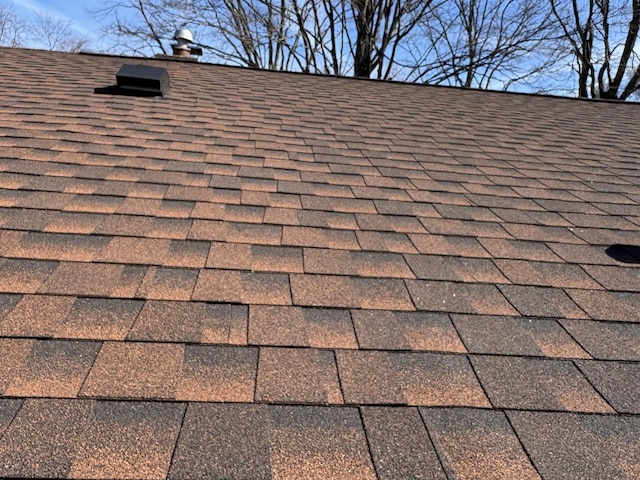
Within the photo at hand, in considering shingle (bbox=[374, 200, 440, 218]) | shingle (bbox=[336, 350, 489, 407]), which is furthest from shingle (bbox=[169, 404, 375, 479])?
shingle (bbox=[374, 200, 440, 218])

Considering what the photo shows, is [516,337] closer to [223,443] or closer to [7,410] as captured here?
[223,443]

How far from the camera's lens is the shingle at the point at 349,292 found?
1.85 m

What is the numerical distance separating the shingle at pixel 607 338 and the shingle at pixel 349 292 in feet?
2.49

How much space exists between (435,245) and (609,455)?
136 cm

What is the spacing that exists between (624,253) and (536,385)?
1584 mm

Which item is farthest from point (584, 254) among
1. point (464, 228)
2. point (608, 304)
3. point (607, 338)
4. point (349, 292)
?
point (349, 292)

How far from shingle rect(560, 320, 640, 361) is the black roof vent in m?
4.83

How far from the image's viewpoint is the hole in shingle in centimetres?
244

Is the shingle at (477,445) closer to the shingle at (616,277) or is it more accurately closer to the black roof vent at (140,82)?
the shingle at (616,277)

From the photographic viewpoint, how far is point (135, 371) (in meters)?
1.37

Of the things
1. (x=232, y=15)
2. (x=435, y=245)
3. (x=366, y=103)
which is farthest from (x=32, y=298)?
(x=232, y=15)

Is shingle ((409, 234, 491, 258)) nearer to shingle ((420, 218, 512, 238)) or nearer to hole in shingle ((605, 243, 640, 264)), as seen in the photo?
shingle ((420, 218, 512, 238))

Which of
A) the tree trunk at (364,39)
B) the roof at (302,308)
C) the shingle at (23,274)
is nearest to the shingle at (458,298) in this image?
the roof at (302,308)

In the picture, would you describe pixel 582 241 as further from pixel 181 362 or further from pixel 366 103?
pixel 366 103
